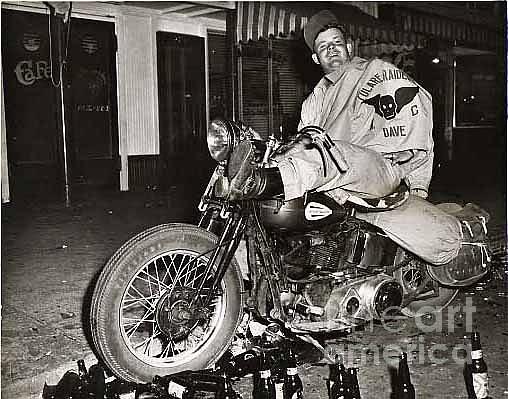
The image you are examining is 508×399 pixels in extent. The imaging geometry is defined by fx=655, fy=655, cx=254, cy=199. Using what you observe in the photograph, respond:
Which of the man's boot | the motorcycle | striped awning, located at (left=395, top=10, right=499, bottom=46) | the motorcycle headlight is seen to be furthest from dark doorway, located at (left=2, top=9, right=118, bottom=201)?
the man's boot

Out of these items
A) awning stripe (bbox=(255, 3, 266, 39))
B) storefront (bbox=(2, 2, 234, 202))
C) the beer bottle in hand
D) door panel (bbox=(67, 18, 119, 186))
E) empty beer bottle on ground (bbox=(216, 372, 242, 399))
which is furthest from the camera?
door panel (bbox=(67, 18, 119, 186))

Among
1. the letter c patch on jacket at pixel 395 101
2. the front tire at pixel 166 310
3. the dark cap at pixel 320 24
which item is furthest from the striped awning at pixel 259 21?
the front tire at pixel 166 310

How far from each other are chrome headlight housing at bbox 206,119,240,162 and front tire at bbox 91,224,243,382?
1.25 feet

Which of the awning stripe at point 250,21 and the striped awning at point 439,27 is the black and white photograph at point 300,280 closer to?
the awning stripe at point 250,21

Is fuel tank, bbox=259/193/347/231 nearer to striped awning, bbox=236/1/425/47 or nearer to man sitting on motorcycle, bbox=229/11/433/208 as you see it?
man sitting on motorcycle, bbox=229/11/433/208

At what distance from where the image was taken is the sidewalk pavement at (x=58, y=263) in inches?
146

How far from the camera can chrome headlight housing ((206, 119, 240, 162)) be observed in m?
3.05

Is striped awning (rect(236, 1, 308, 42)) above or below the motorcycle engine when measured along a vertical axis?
above

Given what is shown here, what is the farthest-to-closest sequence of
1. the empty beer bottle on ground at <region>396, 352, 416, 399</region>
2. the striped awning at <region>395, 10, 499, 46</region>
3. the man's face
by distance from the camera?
the striped awning at <region>395, 10, 499, 46</region> < the man's face < the empty beer bottle on ground at <region>396, 352, 416, 399</region>

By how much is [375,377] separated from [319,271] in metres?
0.61

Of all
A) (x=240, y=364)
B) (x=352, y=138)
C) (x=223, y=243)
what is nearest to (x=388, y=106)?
(x=352, y=138)

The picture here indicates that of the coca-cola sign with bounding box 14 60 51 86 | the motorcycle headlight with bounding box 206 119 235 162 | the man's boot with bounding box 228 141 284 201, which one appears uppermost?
the coca-cola sign with bounding box 14 60 51 86

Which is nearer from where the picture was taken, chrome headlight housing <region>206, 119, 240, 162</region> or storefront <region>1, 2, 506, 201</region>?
chrome headlight housing <region>206, 119, 240, 162</region>

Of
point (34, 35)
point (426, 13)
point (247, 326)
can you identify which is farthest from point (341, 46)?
point (426, 13)
